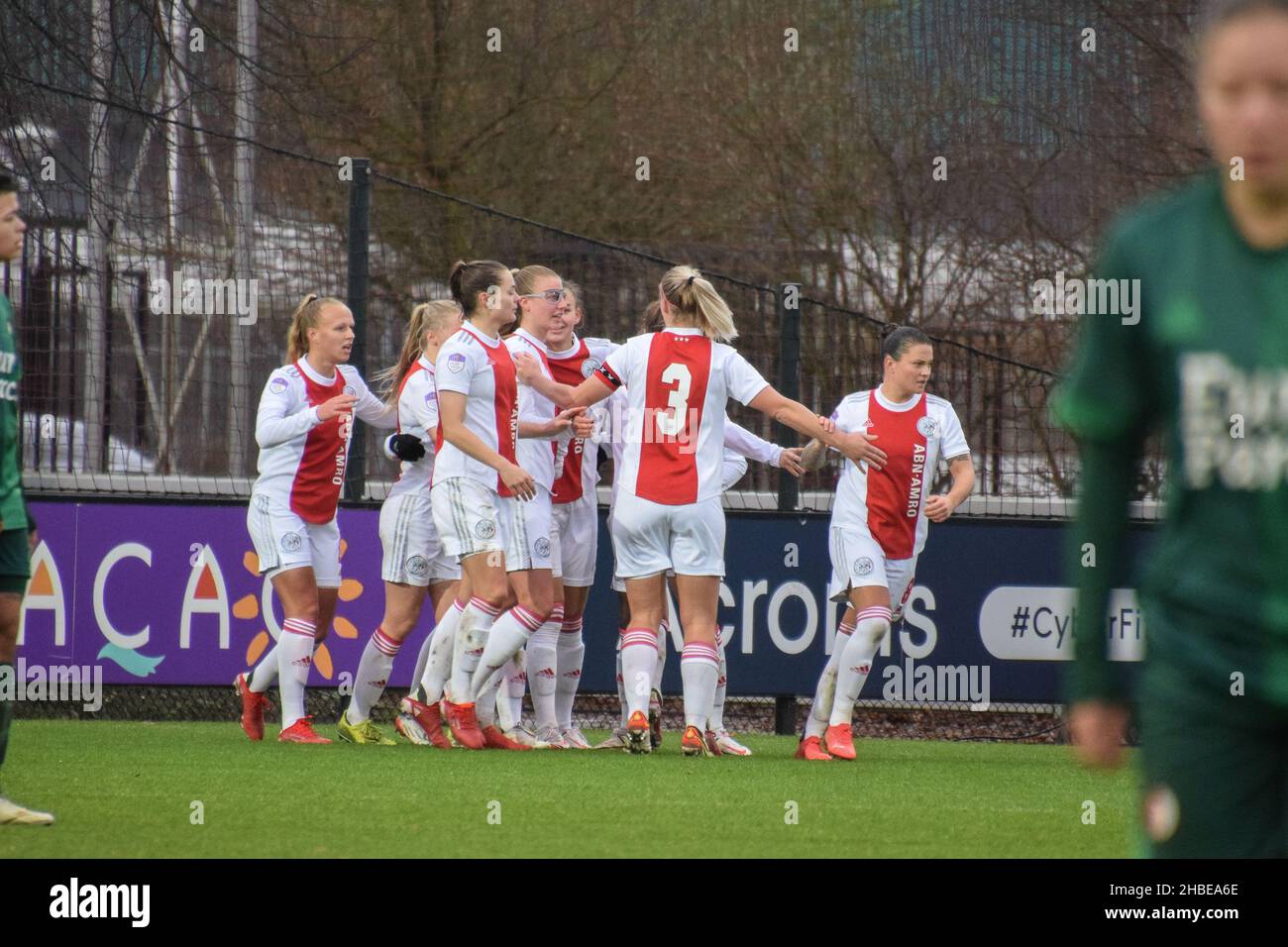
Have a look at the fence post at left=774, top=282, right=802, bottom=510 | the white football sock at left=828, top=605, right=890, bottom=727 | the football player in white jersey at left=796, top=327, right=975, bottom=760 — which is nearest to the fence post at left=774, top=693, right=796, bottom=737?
the fence post at left=774, top=282, right=802, bottom=510

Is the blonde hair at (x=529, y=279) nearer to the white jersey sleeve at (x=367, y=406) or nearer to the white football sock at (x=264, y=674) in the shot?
the white jersey sleeve at (x=367, y=406)

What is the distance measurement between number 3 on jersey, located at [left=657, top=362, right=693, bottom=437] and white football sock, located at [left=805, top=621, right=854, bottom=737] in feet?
4.57

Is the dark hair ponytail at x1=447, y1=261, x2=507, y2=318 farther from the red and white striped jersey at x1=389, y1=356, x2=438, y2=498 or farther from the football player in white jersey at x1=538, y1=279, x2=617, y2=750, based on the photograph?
the football player in white jersey at x1=538, y1=279, x2=617, y2=750

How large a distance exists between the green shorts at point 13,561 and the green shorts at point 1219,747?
14.0 ft

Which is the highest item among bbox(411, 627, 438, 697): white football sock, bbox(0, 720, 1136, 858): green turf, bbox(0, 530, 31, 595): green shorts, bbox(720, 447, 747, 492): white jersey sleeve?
bbox(720, 447, 747, 492): white jersey sleeve

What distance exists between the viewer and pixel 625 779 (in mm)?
7879

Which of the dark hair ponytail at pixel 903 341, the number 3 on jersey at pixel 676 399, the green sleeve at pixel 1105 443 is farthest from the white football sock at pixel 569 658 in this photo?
the green sleeve at pixel 1105 443

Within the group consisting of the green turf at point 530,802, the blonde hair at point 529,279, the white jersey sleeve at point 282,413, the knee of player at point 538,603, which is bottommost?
the green turf at point 530,802

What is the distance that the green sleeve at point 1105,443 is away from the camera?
9.08 ft

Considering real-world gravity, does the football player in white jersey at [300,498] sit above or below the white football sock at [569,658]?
above

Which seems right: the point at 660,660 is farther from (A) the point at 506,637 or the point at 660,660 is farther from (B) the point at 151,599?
(B) the point at 151,599

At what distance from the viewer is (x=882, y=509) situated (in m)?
9.49

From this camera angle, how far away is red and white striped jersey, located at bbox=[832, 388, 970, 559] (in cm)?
950
